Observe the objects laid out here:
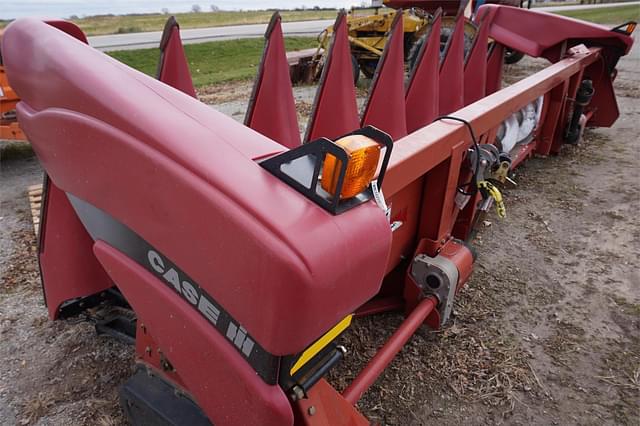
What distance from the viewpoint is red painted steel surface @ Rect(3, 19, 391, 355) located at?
88cm

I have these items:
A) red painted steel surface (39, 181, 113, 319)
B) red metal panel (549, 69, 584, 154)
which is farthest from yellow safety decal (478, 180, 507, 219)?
red metal panel (549, 69, 584, 154)

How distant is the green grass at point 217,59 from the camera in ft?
32.9

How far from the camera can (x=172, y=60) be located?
1907 millimetres

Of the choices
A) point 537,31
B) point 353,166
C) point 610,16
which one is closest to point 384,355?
point 353,166

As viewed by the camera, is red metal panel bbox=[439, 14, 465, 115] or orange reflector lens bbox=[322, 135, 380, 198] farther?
red metal panel bbox=[439, 14, 465, 115]

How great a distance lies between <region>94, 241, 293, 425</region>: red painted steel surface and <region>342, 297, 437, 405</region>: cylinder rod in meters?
0.46

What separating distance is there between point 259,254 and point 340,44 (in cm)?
152

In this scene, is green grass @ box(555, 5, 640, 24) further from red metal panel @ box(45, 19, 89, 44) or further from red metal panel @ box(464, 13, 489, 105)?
red metal panel @ box(45, 19, 89, 44)

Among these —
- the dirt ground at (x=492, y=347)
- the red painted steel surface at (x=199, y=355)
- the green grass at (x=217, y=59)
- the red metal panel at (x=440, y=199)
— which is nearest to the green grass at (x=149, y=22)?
the green grass at (x=217, y=59)

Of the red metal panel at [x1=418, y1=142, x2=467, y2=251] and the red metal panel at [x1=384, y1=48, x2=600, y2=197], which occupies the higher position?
the red metal panel at [x1=384, y1=48, x2=600, y2=197]

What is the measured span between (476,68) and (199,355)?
121 inches

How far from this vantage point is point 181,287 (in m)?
1.09

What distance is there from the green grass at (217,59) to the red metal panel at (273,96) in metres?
7.40

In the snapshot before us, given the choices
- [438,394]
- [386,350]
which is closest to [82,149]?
[386,350]
